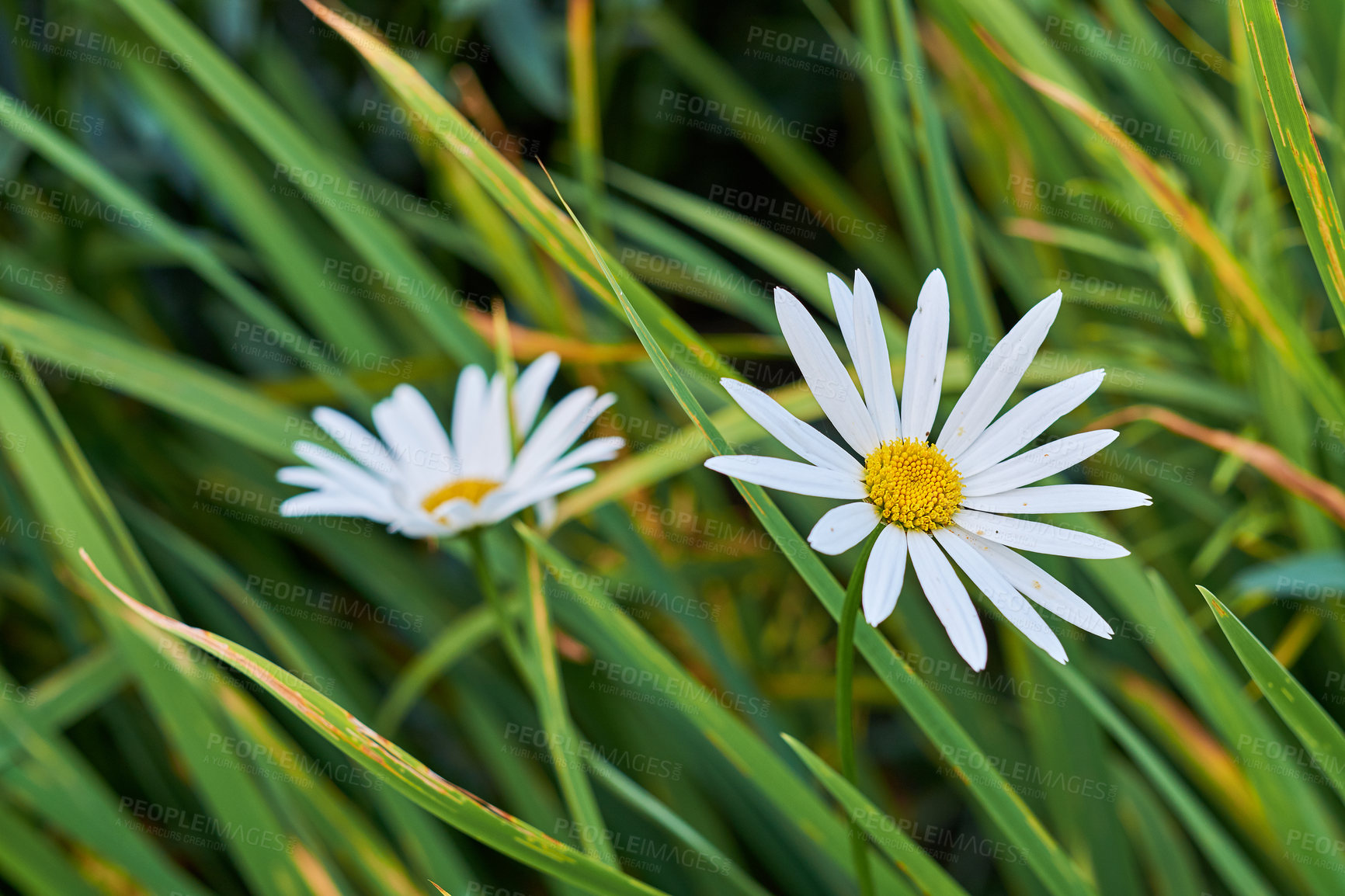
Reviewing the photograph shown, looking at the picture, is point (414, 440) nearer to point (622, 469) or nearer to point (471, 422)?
point (471, 422)

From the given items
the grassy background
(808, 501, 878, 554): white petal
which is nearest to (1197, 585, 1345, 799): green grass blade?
the grassy background

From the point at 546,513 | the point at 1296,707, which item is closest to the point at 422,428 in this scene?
the point at 546,513

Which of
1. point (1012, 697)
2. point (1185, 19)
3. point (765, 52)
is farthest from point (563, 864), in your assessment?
point (1185, 19)

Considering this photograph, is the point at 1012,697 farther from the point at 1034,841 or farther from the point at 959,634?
the point at 959,634

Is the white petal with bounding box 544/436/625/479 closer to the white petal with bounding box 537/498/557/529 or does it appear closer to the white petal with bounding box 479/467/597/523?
the white petal with bounding box 479/467/597/523

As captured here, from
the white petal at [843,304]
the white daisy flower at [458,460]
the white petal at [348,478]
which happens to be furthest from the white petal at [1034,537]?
the white petal at [348,478]
